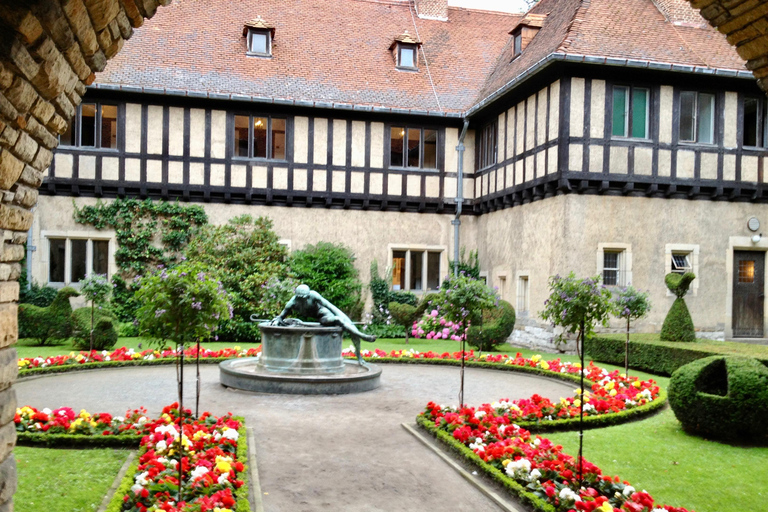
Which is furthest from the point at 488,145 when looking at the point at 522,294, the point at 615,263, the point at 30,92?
the point at 30,92

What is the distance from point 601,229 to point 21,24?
15.5 metres

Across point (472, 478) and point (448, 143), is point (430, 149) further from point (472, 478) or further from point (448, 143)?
point (472, 478)

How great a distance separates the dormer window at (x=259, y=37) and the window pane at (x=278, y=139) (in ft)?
8.73

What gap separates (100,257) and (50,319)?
414cm

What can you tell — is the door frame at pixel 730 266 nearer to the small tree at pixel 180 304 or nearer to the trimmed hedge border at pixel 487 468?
the trimmed hedge border at pixel 487 468

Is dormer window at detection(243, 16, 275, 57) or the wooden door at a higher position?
dormer window at detection(243, 16, 275, 57)

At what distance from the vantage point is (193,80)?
20.2m

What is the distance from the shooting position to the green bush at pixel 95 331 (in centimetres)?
1556

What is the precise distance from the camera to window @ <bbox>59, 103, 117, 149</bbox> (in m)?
19.5

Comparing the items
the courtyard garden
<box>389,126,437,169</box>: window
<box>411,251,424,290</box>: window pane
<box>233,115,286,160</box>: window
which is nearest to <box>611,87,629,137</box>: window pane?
the courtyard garden

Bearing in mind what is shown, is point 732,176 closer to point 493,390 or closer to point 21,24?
point 493,390

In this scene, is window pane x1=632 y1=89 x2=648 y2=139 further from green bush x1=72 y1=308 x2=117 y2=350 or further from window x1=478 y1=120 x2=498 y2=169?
green bush x1=72 y1=308 x2=117 y2=350

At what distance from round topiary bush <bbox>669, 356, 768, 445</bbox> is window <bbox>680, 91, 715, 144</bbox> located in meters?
10.2

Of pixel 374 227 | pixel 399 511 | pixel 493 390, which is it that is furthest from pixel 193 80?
pixel 399 511
